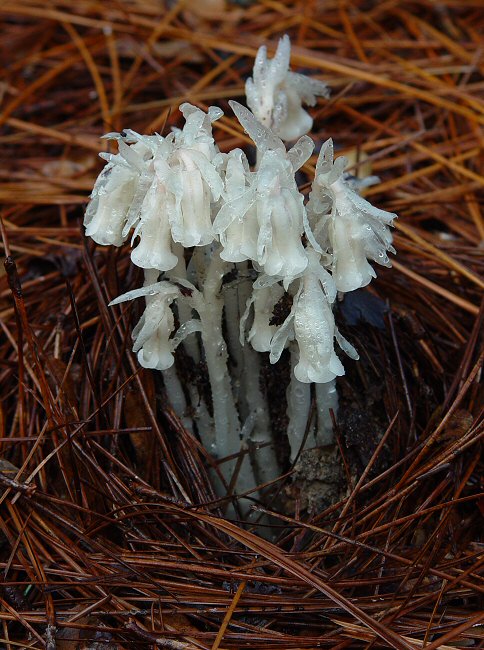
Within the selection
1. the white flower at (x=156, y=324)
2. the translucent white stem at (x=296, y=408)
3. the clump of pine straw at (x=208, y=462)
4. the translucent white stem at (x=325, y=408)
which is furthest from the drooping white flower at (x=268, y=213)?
the clump of pine straw at (x=208, y=462)

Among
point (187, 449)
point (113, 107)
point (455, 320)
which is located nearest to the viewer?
point (187, 449)

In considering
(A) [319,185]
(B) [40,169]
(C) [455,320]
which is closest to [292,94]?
(A) [319,185]

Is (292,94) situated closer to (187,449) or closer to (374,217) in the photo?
(374,217)

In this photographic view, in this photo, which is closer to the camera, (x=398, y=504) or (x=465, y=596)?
(x=465, y=596)

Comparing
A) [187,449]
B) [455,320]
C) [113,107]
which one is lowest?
[187,449]

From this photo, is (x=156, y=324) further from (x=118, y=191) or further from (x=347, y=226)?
(x=347, y=226)

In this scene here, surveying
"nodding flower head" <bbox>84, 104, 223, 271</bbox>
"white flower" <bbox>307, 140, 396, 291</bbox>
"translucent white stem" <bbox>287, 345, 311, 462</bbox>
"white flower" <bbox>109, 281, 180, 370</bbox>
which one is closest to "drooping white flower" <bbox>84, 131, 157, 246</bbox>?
"nodding flower head" <bbox>84, 104, 223, 271</bbox>

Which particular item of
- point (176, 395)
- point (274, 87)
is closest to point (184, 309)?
point (176, 395)
